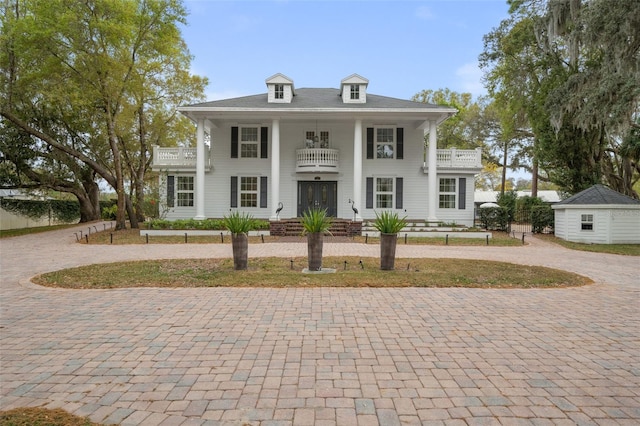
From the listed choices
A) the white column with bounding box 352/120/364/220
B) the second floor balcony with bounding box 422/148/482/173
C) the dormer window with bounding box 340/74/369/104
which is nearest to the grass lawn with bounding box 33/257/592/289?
the white column with bounding box 352/120/364/220

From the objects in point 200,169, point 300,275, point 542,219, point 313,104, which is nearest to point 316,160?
point 313,104

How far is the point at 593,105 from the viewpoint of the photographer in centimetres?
1617

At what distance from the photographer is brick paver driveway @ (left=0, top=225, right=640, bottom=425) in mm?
2916

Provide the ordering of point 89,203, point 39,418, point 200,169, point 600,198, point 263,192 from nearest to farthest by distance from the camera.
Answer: point 39,418
point 600,198
point 200,169
point 263,192
point 89,203

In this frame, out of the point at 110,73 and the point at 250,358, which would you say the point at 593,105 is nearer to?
the point at 250,358

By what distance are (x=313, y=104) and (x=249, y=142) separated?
4.14 meters

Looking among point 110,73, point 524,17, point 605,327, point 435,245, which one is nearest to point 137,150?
point 110,73

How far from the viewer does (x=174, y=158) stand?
21188 mm

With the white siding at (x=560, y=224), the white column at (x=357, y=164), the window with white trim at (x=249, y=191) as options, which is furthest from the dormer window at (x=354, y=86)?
the white siding at (x=560, y=224)

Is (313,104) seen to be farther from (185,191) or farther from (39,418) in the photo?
(39,418)

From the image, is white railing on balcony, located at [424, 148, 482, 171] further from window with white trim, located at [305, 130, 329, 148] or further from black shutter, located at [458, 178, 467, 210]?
window with white trim, located at [305, 130, 329, 148]

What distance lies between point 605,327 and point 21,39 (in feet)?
73.1

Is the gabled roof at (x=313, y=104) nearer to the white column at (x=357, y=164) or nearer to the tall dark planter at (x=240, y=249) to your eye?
the white column at (x=357, y=164)

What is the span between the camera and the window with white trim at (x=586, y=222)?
54.7 ft
